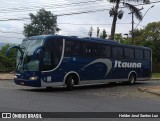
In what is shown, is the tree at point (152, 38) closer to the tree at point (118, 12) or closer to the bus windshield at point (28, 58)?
the tree at point (118, 12)

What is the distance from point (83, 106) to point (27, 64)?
7.33 metres

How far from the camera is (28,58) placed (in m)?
20.6

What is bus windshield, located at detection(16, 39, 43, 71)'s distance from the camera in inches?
801

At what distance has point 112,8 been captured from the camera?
41375mm

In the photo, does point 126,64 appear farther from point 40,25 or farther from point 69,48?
point 40,25

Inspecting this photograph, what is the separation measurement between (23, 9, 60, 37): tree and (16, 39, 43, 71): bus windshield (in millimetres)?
57898

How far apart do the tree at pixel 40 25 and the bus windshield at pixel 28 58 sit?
2279 inches

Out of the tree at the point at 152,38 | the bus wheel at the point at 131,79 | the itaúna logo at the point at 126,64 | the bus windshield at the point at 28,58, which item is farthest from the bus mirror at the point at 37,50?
the tree at the point at 152,38

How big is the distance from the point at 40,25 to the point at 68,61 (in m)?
58.9

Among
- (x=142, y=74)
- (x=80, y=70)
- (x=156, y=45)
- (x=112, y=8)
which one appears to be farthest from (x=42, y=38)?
(x=156, y=45)

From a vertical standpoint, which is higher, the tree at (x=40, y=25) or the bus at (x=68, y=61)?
the tree at (x=40, y=25)

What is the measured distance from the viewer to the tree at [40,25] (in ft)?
259

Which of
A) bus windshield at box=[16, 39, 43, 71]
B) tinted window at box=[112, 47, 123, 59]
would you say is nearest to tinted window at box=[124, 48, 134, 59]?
tinted window at box=[112, 47, 123, 59]

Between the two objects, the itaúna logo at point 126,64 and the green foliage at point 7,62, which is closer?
the itaúna logo at point 126,64
